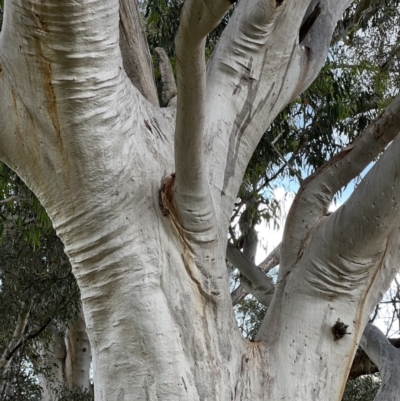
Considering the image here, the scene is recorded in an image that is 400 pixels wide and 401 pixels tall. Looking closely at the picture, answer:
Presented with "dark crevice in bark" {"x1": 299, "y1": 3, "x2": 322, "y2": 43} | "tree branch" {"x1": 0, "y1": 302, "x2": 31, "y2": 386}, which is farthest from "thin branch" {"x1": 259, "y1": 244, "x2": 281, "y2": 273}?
"dark crevice in bark" {"x1": 299, "y1": 3, "x2": 322, "y2": 43}

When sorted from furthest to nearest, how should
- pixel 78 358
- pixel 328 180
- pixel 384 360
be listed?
pixel 78 358 → pixel 384 360 → pixel 328 180

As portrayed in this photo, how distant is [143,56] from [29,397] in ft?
22.2

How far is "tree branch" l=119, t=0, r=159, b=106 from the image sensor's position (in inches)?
101

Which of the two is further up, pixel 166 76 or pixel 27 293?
pixel 27 293

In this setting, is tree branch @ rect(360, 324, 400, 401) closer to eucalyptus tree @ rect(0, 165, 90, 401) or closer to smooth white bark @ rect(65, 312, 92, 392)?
eucalyptus tree @ rect(0, 165, 90, 401)

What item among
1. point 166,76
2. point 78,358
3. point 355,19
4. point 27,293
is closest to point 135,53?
point 166,76

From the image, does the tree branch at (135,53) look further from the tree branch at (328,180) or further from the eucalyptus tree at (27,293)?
the eucalyptus tree at (27,293)

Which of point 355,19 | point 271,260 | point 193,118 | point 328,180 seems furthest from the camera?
point 271,260

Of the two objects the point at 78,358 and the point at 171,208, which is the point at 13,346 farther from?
the point at 171,208

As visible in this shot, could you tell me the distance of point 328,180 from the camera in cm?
236

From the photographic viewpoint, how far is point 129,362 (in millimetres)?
1849

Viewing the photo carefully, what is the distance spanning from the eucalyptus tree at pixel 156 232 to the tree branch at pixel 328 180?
11 mm

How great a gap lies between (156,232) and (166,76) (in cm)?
86

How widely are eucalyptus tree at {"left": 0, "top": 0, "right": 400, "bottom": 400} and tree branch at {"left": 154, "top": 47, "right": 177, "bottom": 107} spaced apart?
333mm
